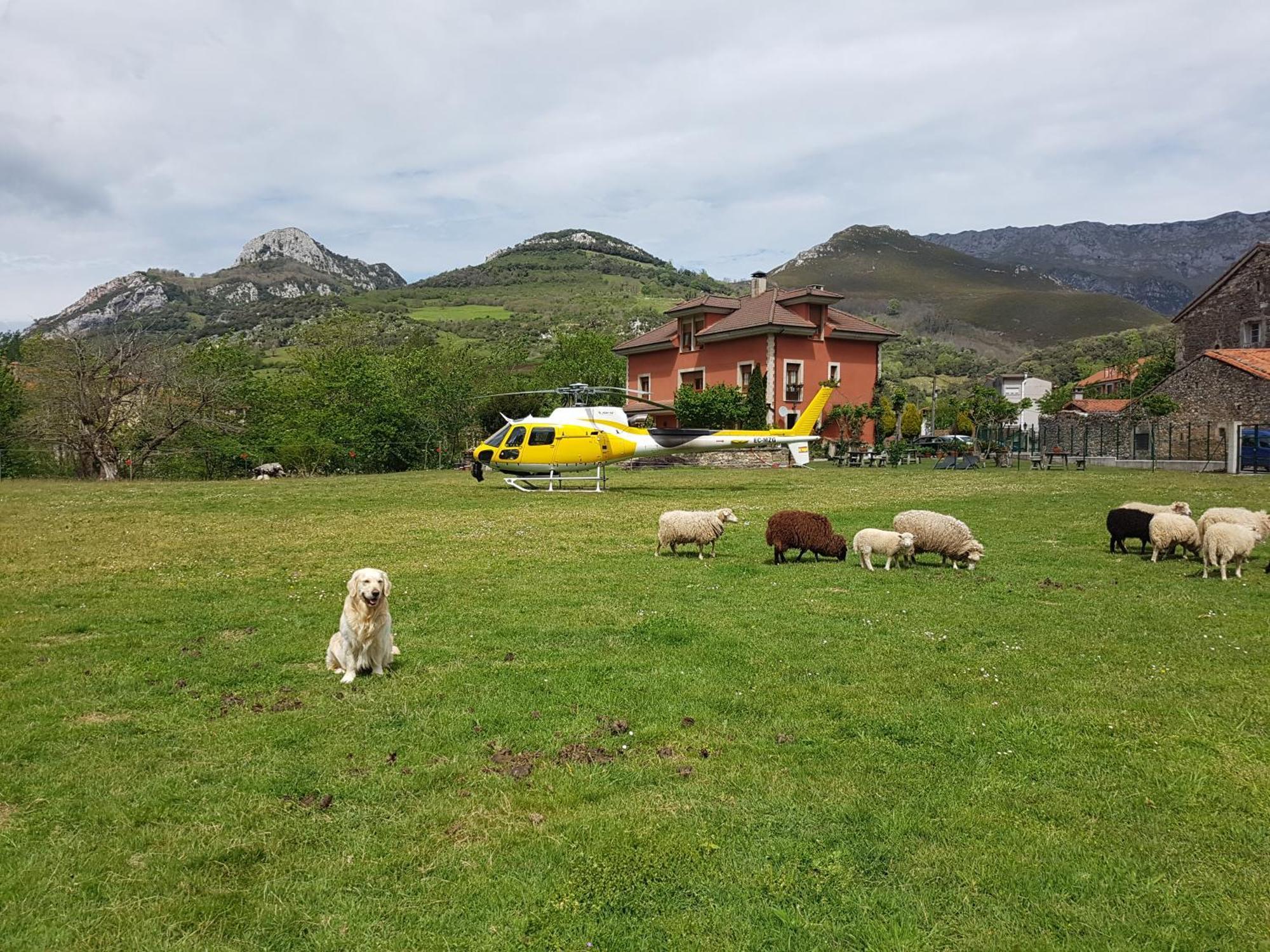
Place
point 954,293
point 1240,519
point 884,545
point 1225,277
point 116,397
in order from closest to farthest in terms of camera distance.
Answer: point 884,545, point 1240,519, point 116,397, point 1225,277, point 954,293

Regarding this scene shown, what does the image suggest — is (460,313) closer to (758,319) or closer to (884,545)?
(758,319)

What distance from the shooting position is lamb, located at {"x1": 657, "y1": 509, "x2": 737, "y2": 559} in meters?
12.4

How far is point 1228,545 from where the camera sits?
10.2m

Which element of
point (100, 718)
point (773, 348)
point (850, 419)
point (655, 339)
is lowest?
point (100, 718)

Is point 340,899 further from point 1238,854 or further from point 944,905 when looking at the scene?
point 1238,854

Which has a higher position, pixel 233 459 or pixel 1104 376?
pixel 1104 376

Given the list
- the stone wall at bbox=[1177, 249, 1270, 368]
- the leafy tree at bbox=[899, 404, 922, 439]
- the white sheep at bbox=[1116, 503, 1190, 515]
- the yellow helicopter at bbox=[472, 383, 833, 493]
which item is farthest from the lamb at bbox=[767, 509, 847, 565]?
the leafy tree at bbox=[899, 404, 922, 439]

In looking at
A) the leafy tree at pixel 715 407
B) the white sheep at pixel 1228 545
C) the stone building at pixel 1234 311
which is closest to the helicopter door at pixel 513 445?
the white sheep at pixel 1228 545

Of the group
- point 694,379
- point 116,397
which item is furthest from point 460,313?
point 116,397

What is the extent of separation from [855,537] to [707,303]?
39.8 metres

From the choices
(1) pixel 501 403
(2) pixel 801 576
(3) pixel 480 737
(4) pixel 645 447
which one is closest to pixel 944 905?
(3) pixel 480 737

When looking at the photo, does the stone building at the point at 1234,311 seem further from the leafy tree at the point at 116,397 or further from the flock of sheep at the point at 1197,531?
the leafy tree at the point at 116,397

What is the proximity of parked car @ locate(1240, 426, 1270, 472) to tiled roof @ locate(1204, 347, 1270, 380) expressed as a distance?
3.04 meters

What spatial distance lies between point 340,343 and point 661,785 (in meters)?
61.2
